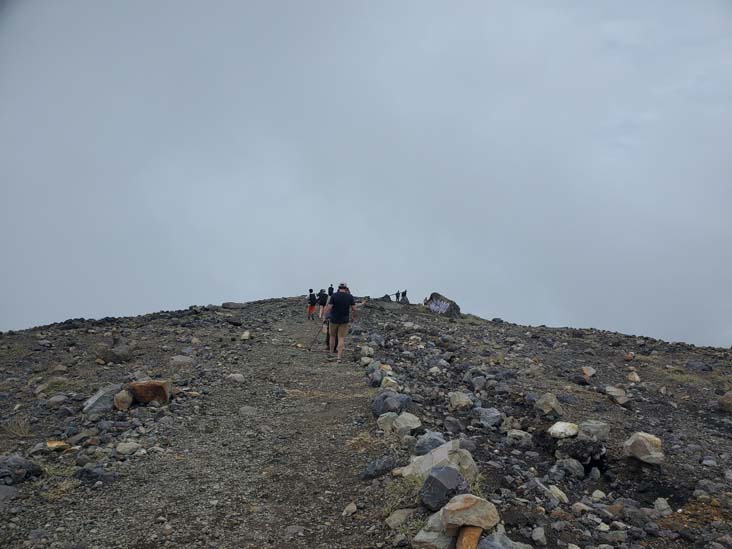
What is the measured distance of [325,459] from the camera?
705cm

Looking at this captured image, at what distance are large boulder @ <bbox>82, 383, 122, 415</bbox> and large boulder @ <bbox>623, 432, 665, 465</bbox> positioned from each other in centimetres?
848

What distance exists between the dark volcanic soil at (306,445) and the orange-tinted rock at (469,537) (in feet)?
1.84

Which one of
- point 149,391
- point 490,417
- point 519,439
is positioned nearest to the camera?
point 519,439

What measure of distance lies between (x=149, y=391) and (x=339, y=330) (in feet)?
19.8

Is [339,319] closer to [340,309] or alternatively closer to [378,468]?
[340,309]

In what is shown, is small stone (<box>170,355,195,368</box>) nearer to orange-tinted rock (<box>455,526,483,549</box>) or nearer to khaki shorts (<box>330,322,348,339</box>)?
khaki shorts (<box>330,322,348,339</box>)

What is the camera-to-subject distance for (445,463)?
5.85m

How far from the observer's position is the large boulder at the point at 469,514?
4.74m

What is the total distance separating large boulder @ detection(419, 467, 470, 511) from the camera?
209 inches

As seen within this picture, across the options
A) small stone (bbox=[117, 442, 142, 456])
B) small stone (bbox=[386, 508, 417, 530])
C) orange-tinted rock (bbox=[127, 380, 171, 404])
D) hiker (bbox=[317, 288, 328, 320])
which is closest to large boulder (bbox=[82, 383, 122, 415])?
orange-tinted rock (bbox=[127, 380, 171, 404])

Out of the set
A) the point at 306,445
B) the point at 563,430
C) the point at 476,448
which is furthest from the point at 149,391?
the point at 563,430

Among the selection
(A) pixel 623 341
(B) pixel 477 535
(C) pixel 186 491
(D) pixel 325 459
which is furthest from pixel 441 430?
(A) pixel 623 341

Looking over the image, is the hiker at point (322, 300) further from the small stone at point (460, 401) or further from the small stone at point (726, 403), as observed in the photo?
the small stone at point (726, 403)

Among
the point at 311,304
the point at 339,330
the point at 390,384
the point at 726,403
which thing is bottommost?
the point at 726,403
